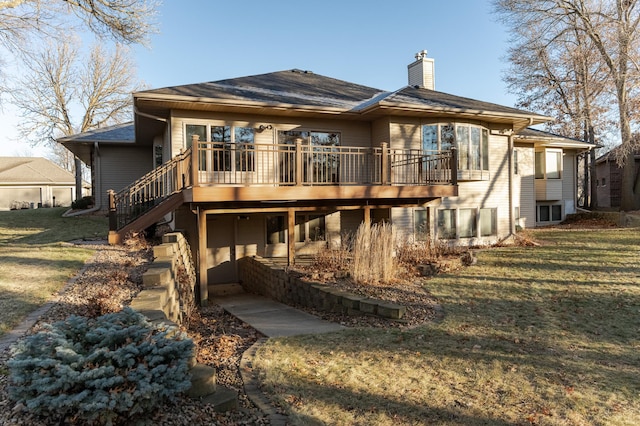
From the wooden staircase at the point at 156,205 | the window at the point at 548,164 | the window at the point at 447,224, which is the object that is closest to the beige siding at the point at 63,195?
the wooden staircase at the point at 156,205

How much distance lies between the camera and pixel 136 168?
18125 mm

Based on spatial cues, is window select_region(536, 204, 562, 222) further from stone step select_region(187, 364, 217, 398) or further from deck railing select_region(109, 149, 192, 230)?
stone step select_region(187, 364, 217, 398)

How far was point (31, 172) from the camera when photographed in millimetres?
33281

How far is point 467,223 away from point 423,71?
20.5ft

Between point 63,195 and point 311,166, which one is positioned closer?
point 311,166

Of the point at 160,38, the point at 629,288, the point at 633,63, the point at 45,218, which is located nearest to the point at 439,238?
the point at 629,288

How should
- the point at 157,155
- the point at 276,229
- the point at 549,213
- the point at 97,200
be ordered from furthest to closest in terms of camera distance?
1. the point at 549,213
2. the point at 97,200
3. the point at 157,155
4. the point at 276,229

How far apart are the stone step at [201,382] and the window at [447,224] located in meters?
10.9

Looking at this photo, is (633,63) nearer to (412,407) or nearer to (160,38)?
(160,38)

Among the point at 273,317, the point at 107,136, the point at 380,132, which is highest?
the point at 107,136

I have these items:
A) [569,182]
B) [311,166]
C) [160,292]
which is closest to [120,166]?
[311,166]

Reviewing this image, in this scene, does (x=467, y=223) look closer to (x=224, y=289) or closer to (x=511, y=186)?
(x=511, y=186)

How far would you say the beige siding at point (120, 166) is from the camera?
1778 centimetres

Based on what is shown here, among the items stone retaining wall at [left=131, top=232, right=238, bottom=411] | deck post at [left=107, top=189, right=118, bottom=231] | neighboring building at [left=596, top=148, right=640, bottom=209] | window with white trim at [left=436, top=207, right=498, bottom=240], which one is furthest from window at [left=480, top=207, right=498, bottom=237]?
neighboring building at [left=596, top=148, right=640, bottom=209]
